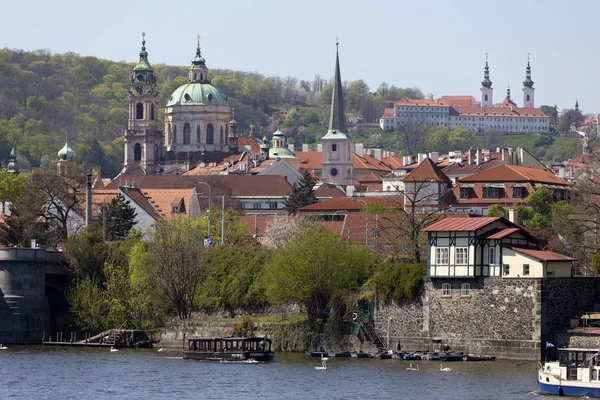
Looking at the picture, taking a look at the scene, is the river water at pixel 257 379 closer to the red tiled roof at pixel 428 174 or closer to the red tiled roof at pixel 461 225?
the red tiled roof at pixel 461 225

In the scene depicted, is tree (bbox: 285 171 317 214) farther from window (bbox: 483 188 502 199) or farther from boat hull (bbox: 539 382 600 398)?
boat hull (bbox: 539 382 600 398)

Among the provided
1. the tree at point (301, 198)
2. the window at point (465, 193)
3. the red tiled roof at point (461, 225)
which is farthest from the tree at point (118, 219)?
the tree at point (301, 198)

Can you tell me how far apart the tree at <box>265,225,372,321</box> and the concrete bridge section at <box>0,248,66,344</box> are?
15.5 meters

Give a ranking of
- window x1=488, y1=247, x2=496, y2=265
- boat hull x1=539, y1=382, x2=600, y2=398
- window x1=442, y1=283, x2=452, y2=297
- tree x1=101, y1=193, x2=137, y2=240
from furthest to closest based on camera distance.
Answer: tree x1=101, y1=193, x2=137, y2=240
window x1=442, y1=283, x2=452, y2=297
window x1=488, y1=247, x2=496, y2=265
boat hull x1=539, y1=382, x2=600, y2=398

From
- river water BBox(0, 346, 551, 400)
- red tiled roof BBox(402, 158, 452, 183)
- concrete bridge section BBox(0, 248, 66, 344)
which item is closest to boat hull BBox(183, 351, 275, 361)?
river water BBox(0, 346, 551, 400)

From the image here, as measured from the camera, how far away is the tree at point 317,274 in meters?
85.8

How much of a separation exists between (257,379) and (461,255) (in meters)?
14.2

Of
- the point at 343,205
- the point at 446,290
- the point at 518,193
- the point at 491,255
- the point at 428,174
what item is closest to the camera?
the point at 491,255

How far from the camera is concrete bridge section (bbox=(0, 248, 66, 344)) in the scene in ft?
309

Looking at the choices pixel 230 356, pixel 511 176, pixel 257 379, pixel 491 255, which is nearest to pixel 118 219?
pixel 511 176

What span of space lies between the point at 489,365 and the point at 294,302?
16218mm

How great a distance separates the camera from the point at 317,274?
3374 inches

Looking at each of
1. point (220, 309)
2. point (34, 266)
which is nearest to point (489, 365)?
point (220, 309)

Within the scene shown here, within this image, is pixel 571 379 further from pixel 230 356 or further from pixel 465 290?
pixel 230 356
